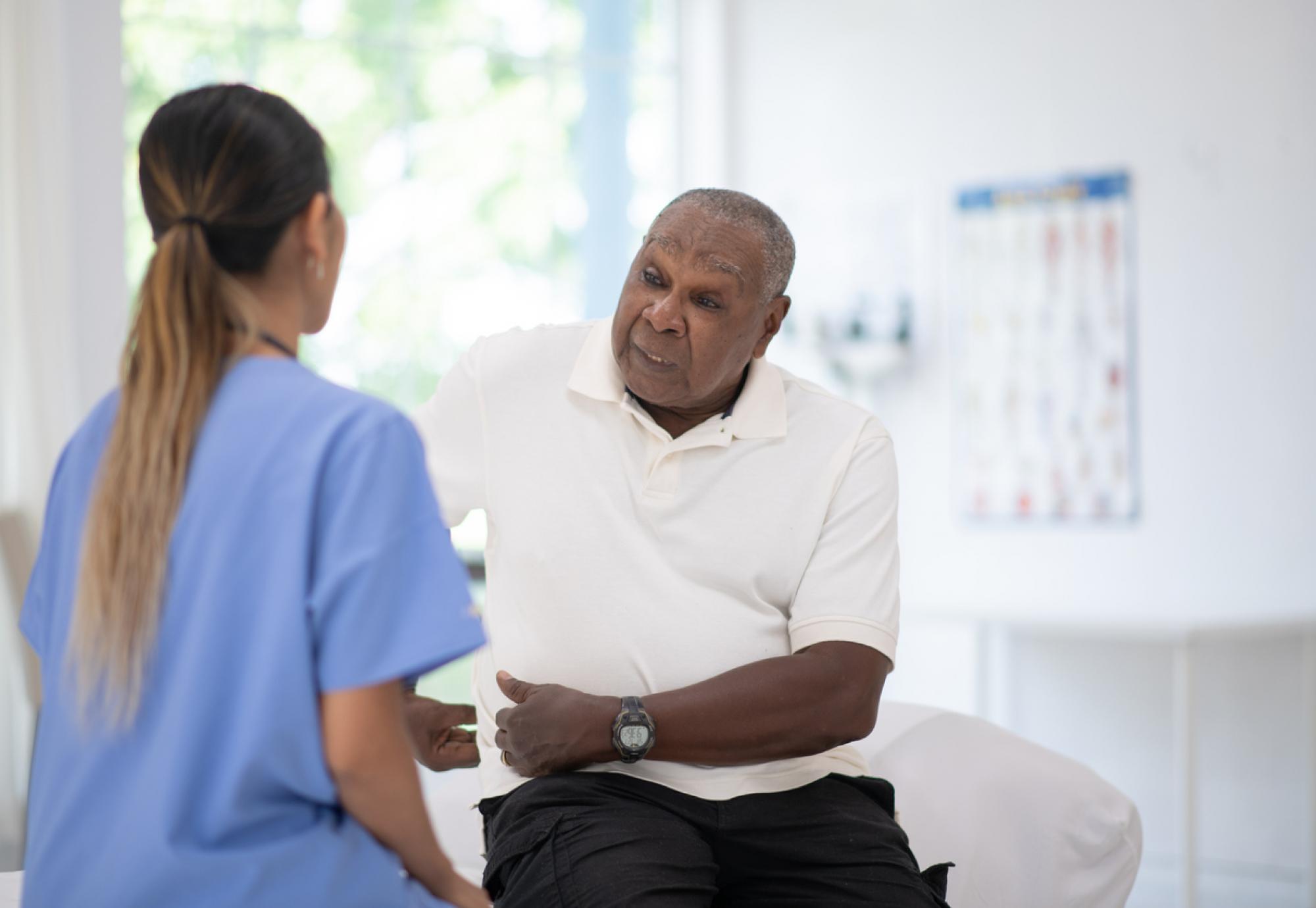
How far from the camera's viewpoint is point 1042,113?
3750mm

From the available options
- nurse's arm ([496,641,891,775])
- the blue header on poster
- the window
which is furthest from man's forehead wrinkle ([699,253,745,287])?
the blue header on poster

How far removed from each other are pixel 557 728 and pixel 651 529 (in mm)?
305

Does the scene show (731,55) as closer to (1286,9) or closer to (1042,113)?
(1042,113)

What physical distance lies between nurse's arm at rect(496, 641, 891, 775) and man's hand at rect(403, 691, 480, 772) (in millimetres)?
175

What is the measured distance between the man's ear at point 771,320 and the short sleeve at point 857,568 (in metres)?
0.20

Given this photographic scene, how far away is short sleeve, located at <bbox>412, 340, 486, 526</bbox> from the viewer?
5.88 ft

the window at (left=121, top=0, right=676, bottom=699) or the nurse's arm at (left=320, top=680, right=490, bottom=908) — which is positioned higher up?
the window at (left=121, top=0, right=676, bottom=699)

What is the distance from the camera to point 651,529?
1.72 metres

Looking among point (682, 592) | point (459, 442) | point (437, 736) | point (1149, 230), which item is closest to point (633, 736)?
point (682, 592)

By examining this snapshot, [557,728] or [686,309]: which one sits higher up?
[686,309]

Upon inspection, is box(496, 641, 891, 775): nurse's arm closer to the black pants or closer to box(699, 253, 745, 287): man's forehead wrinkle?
the black pants

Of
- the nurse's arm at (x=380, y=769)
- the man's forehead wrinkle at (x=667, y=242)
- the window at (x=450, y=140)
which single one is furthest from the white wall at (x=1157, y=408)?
the nurse's arm at (x=380, y=769)

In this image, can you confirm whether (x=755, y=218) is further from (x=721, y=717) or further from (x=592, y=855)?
(x=592, y=855)

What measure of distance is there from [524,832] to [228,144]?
87 centimetres
